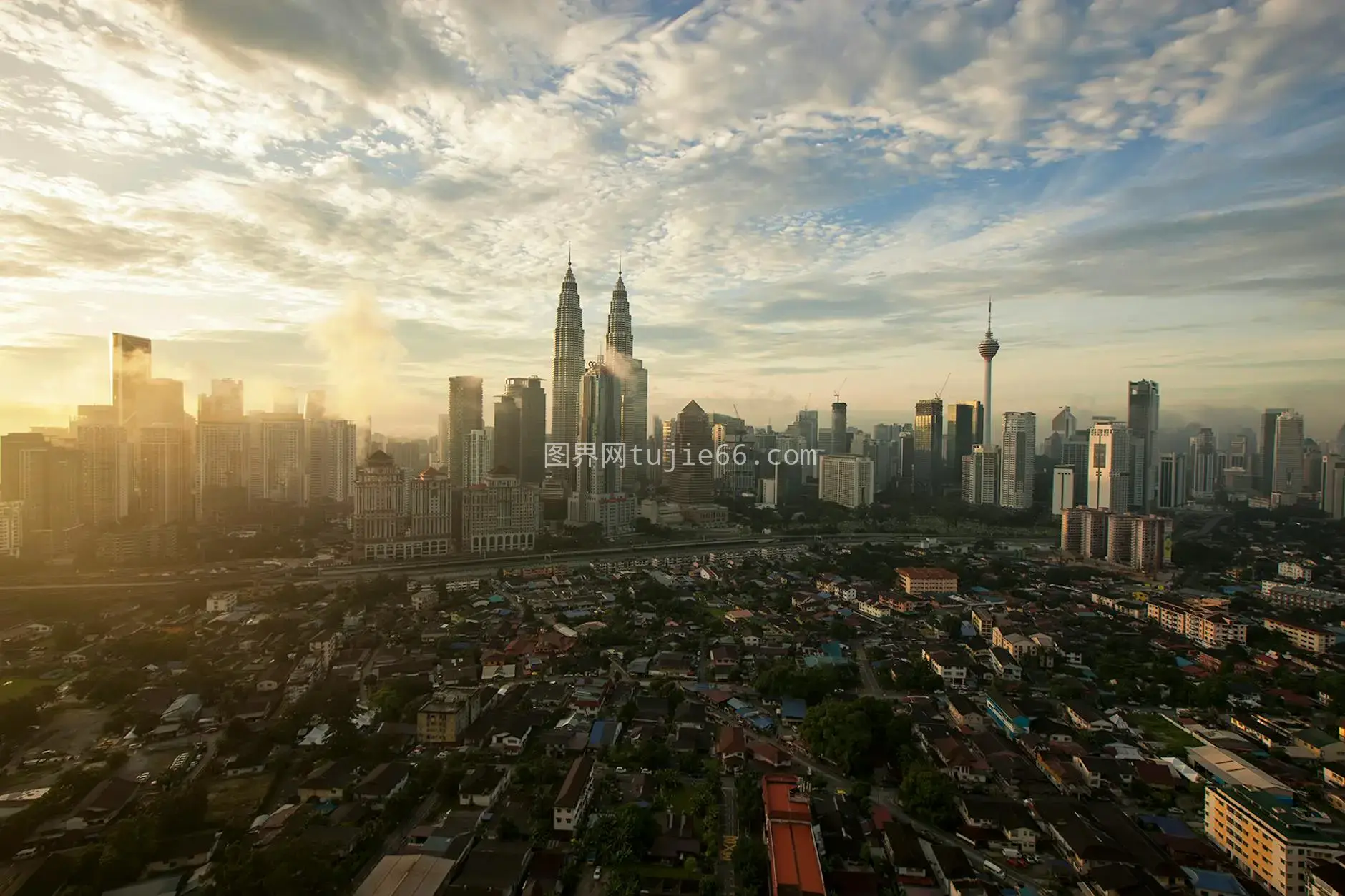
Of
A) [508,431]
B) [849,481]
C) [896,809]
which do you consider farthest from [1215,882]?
[508,431]

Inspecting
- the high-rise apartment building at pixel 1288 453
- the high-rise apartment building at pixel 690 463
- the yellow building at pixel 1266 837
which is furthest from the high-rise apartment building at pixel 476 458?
the high-rise apartment building at pixel 1288 453

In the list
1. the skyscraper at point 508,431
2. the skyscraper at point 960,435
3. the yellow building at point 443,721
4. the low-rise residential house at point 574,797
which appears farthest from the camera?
the skyscraper at point 960,435

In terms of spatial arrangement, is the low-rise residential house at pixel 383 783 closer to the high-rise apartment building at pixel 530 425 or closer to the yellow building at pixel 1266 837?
the yellow building at pixel 1266 837

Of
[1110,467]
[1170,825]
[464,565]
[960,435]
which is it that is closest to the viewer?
[1170,825]

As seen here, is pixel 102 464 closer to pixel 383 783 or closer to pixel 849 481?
pixel 383 783

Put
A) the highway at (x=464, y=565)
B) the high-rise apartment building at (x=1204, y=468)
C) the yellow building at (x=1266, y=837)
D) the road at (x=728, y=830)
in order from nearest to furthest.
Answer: the yellow building at (x=1266, y=837) < the road at (x=728, y=830) < the highway at (x=464, y=565) < the high-rise apartment building at (x=1204, y=468)

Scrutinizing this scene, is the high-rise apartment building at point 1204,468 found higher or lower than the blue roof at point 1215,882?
higher
